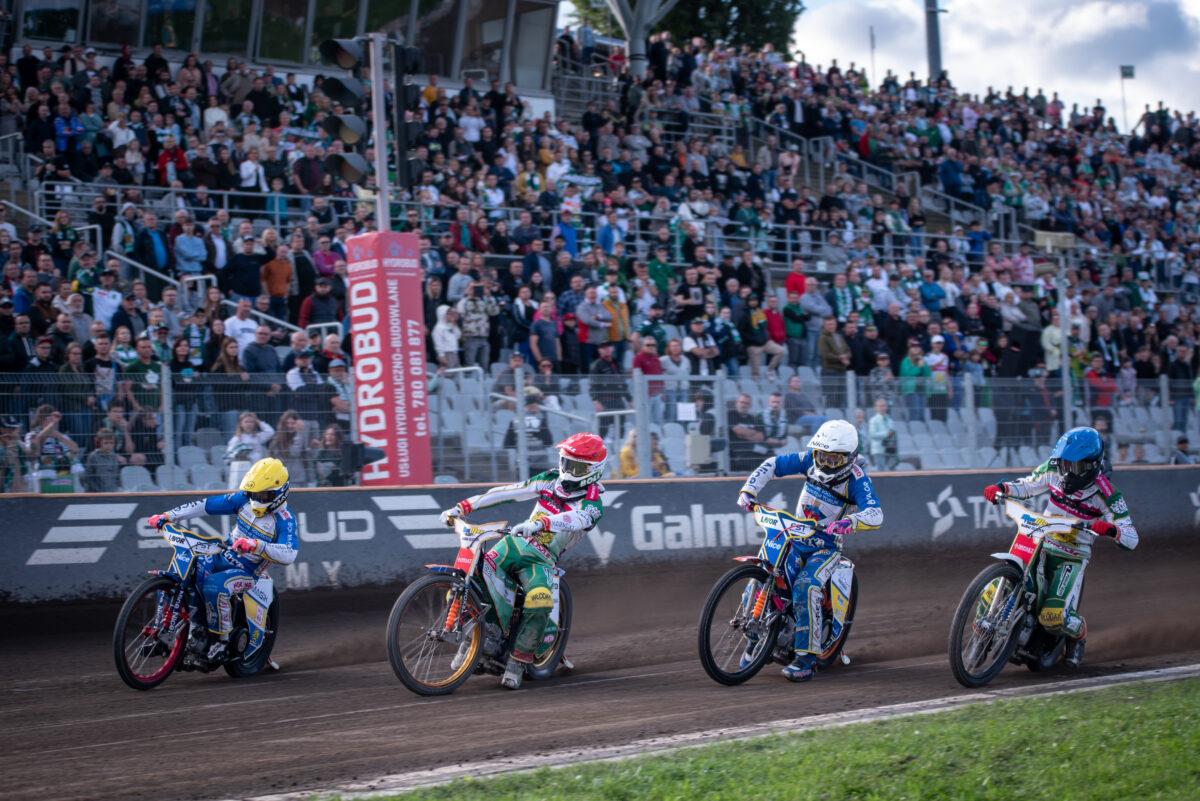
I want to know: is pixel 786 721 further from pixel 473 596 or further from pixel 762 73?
pixel 762 73

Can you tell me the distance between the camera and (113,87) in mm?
19344

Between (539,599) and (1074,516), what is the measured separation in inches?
163

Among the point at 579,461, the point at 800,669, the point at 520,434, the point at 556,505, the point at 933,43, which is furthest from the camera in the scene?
the point at 933,43

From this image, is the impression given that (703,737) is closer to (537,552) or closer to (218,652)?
(537,552)

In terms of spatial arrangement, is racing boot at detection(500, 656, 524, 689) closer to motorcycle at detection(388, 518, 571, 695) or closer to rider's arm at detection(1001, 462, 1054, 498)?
motorcycle at detection(388, 518, 571, 695)

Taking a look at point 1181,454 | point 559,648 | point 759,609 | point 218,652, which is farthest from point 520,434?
point 1181,454

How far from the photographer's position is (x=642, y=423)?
618 inches

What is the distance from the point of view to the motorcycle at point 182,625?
982 cm

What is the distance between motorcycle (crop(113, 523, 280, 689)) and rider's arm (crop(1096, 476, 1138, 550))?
6.41 m

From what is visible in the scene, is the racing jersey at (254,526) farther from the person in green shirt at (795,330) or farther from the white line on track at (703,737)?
the person in green shirt at (795,330)

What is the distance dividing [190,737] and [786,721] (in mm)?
3537

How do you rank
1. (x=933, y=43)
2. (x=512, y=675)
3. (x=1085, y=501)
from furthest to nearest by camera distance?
(x=933, y=43) → (x=1085, y=501) → (x=512, y=675)

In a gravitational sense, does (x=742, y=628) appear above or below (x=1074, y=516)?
below

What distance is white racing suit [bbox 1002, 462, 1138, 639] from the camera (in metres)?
10.2
